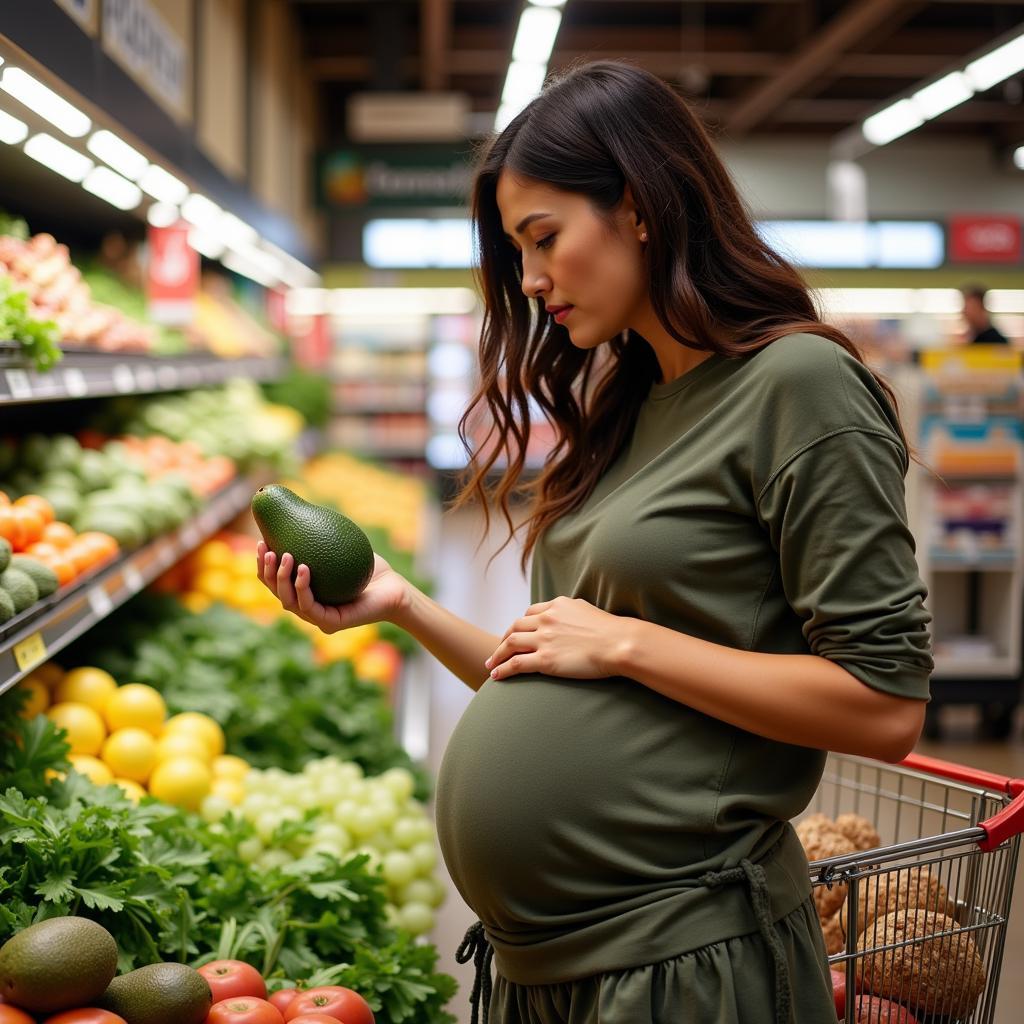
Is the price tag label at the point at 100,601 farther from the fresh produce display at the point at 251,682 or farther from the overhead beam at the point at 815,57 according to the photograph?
the overhead beam at the point at 815,57

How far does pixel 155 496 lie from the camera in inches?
141

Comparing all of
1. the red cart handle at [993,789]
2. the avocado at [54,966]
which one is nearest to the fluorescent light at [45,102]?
the avocado at [54,966]

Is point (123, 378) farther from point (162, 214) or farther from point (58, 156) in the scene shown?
point (162, 214)

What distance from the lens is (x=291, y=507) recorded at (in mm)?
1744

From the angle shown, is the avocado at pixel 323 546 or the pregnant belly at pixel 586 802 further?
the avocado at pixel 323 546

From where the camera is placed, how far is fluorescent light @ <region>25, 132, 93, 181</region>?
3072 millimetres

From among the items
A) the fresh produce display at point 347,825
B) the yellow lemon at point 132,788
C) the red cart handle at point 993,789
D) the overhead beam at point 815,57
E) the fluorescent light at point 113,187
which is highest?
the overhead beam at point 815,57

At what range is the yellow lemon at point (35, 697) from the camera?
8.44ft

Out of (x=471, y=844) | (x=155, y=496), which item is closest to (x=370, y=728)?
(x=155, y=496)

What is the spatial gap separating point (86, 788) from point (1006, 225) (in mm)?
11451

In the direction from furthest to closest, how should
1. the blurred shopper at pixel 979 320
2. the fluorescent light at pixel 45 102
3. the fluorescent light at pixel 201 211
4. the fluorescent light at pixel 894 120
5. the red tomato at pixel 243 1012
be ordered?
the fluorescent light at pixel 894 120 → the blurred shopper at pixel 979 320 → the fluorescent light at pixel 201 211 → the fluorescent light at pixel 45 102 → the red tomato at pixel 243 1012

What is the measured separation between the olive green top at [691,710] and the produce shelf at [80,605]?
1.07 m

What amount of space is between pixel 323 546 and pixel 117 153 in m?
2.39

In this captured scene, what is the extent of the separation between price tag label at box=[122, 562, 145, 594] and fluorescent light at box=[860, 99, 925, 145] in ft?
23.7
